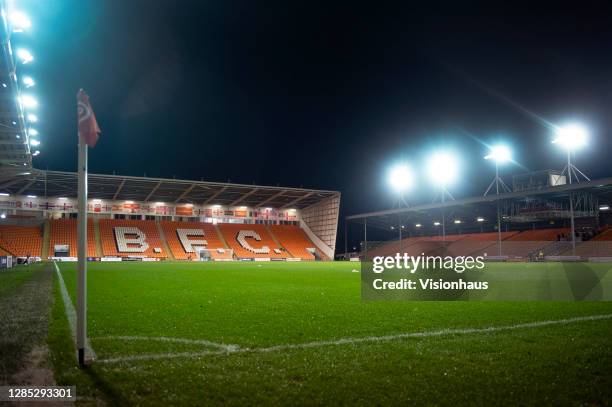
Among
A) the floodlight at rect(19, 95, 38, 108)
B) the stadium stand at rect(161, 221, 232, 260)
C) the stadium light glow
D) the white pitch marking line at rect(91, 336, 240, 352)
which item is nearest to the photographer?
the white pitch marking line at rect(91, 336, 240, 352)

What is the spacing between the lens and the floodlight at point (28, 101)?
21.4m

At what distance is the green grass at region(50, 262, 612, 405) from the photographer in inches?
147

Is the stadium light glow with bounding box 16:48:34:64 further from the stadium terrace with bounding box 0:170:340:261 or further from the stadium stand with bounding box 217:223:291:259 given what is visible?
the stadium stand with bounding box 217:223:291:259

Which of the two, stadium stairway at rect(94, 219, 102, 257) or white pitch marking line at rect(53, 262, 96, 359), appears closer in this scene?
white pitch marking line at rect(53, 262, 96, 359)

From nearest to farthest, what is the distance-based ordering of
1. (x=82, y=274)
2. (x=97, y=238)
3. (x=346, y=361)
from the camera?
(x=82, y=274) → (x=346, y=361) → (x=97, y=238)

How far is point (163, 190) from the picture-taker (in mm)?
57594

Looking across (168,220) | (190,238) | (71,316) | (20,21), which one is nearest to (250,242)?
(190,238)

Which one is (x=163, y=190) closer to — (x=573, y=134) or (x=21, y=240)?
(x=21, y=240)

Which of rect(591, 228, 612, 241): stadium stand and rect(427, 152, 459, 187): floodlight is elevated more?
rect(427, 152, 459, 187): floodlight

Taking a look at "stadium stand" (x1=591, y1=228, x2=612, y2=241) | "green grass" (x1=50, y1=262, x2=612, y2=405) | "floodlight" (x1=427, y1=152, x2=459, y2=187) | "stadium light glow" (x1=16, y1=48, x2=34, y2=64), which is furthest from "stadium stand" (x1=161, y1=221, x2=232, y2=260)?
"green grass" (x1=50, y1=262, x2=612, y2=405)

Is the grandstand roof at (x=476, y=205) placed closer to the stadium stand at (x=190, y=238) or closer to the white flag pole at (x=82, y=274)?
the stadium stand at (x=190, y=238)

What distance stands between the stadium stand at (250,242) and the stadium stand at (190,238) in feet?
5.07

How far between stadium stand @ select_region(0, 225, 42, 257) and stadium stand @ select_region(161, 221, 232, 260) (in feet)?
49.1

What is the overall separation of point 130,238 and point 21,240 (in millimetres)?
11858
